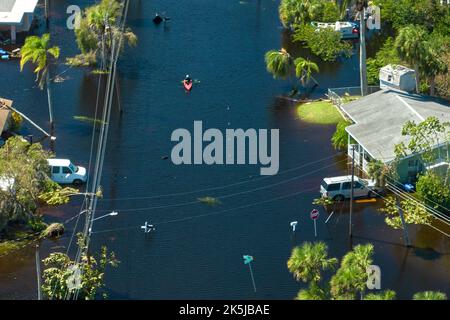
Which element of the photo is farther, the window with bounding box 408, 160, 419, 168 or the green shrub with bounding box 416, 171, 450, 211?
the window with bounding box 408, 160, 419, 168

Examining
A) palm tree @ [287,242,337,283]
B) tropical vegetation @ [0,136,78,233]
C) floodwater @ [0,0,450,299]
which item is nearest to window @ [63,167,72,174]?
floodwater @ [0,0,450,299]

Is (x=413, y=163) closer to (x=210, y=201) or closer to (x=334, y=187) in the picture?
(x=334, y=187)

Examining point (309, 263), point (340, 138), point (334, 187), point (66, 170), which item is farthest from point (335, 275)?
point (340, 138)

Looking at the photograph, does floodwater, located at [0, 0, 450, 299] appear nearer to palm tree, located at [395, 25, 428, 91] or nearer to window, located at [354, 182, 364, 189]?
window, located at [354, 182, 364, 189]

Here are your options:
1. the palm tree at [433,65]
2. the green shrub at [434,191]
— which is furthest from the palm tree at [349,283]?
the palm tree at [433,65]

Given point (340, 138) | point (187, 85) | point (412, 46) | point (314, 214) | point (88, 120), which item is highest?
point (412, 46)
